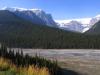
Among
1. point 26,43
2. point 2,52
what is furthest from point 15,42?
point 2,52

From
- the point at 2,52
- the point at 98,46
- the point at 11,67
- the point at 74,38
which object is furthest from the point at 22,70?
the point at 74,38

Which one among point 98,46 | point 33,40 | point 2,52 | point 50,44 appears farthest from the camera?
point 33,40

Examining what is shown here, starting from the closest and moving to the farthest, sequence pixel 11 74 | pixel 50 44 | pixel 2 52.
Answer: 1. pixel 11 74
2. pixel 2 52
3. pixel 50 44

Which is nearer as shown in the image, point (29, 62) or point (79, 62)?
point (29, 62)

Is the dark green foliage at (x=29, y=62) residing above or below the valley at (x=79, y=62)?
above

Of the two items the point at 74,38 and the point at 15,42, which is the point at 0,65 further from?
the point at 74,38

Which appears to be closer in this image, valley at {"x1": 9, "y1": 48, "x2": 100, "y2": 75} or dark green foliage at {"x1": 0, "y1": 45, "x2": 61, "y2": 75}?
dark green foliage at {"x1": 0, "y1": 45, "x2": 61, "y2": 75}

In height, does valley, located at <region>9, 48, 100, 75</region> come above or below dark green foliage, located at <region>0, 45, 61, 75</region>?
below

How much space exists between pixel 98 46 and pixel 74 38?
3226 centimetres

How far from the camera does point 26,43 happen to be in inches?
7219

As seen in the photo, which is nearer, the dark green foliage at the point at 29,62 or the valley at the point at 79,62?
the dark green foliage at the point at 29,62

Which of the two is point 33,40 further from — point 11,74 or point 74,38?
point 11,74

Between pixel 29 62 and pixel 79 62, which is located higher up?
pixel 29 62

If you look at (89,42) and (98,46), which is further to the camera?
(89,42)
